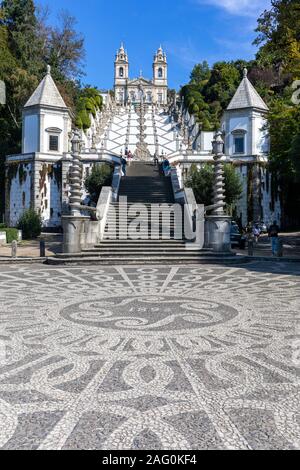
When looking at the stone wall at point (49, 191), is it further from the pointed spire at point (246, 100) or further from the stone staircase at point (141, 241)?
the pointed spire at point (246, 100)

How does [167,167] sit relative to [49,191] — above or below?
above

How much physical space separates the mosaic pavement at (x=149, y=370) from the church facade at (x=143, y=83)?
119 metres

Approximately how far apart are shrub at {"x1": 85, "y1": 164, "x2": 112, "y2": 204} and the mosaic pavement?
75.7ft

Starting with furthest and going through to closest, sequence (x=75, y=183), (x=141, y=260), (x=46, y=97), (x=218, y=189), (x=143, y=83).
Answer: (x=143, y=83), (x=46, y=97), (x=218, y=189), (x=75, y=183), (x=141, y=260)

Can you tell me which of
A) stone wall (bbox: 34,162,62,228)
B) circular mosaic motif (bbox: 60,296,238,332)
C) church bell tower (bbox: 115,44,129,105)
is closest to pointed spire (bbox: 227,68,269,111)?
stone wall (bbox: 34,162,62,228)

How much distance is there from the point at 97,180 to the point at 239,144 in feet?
44.6

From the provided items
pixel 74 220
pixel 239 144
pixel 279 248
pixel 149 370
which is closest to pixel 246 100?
pixel 239 144

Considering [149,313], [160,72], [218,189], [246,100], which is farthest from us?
[160,72]

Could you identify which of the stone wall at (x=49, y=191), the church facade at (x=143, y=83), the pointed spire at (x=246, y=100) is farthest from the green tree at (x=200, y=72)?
the stone wall at (x=49, y=191)

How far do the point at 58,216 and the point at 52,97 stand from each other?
1101 cm

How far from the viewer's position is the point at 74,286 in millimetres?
10086

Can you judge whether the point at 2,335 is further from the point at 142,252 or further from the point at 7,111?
the point at 7,111

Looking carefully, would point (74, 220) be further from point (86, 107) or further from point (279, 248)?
point (86, 107)

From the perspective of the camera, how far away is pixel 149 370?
4.39 m
